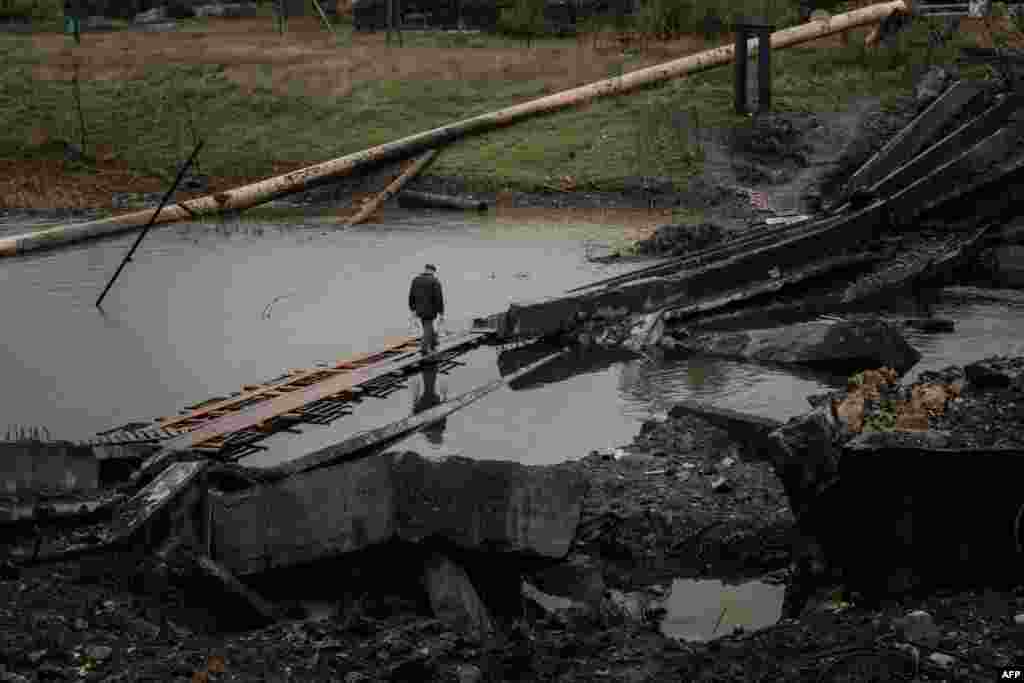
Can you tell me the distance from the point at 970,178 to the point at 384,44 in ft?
73.1

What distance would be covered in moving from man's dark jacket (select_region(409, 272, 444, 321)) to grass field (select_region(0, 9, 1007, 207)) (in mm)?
12763

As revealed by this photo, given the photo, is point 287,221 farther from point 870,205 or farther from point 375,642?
point 375,642

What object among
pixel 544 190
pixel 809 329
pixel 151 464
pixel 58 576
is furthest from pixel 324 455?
pixel 544 190

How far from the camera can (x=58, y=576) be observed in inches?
306

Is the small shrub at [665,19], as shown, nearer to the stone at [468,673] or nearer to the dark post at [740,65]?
the dark post at [740,65]

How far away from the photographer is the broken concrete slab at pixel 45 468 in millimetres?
8945

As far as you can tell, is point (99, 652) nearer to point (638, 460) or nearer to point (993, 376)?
point (638, 460)

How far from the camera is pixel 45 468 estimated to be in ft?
30.0

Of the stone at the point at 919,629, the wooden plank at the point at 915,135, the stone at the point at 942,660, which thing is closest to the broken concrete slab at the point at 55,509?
the stone at the point at 919,629

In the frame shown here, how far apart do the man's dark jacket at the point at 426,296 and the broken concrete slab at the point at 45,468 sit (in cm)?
552

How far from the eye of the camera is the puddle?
8.08 m

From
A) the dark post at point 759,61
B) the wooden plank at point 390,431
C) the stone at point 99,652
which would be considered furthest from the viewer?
the dark post at point 759,61

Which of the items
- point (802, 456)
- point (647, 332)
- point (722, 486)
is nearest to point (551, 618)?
point (802, 456)

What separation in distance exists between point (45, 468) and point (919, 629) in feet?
20.0
